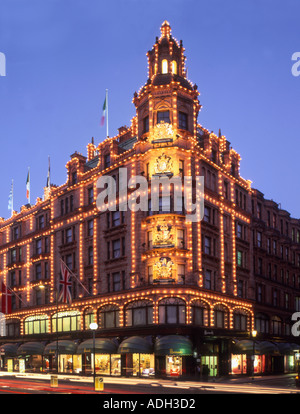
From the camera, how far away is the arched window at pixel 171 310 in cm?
5391

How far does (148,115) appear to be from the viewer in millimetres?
59938

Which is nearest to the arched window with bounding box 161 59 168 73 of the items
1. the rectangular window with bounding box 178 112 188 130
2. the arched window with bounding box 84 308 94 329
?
the rectangular window with bounding box 178 112 188 130

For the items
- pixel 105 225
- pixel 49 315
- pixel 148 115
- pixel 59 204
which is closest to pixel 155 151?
pixel 148 115

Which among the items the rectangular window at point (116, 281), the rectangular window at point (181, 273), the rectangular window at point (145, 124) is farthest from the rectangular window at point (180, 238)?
the rectangular window at point (145, 124)

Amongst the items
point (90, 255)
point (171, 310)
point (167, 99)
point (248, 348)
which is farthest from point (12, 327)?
point (167, 99)

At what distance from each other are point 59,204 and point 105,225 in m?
13.3

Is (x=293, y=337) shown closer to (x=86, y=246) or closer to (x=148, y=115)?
(x=86, y=246)

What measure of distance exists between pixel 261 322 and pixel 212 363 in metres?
16.1

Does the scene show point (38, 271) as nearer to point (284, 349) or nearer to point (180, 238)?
point (180, 238)

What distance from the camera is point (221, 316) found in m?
61.0

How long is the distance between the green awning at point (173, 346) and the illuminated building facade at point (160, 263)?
0.14 meters

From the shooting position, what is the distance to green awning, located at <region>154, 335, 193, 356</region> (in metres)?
51.2

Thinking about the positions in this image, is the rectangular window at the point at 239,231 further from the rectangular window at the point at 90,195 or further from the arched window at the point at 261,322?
the rectangular window at the point at 90,195
